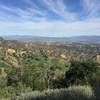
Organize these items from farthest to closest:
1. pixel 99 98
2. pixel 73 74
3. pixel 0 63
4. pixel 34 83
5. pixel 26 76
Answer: pixel 0 63
pixel 26 76
pixel 34 83
pixel 73 74
pixel 99 98

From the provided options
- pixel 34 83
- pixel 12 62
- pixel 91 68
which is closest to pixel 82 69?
pixel 91 68

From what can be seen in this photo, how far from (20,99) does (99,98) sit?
8.90ft

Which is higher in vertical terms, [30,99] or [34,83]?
[30,99]

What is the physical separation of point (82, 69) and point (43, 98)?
1857cm

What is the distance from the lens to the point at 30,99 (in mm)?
4406

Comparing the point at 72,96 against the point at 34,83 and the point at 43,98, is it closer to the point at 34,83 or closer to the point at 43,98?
the point at 43,98

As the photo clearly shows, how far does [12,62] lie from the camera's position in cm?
6588

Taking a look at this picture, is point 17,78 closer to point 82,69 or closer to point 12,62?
point 82,69

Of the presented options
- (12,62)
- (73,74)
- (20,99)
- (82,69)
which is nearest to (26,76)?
(73,74)

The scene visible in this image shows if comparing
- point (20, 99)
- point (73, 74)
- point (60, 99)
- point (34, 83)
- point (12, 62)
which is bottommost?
point (12, 62)

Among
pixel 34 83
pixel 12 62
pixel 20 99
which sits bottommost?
pixel 12 62

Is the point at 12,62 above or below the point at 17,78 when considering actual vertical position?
below

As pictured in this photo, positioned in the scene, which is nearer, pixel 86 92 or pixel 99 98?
pixel 99 98

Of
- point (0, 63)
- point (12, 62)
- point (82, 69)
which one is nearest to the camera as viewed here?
point (82, 69)
